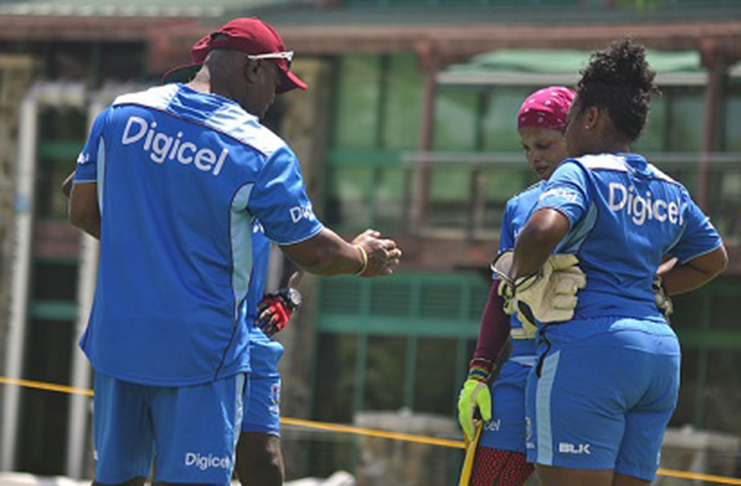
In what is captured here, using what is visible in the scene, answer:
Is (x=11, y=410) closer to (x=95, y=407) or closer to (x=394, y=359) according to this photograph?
(x=394, y=359)

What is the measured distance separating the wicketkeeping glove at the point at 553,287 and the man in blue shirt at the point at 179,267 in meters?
0.68

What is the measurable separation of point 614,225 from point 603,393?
505 millimetres

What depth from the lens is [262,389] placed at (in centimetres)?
541

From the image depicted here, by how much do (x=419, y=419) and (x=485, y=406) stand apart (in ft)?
44.8

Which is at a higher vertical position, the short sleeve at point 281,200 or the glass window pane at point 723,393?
the short sleeve at point 281,200

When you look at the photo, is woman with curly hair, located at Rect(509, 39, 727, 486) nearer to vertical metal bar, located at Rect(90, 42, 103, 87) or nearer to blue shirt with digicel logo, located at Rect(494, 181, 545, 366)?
blue shirt with digicel logo, located at Rect(494, 181, 545, 366)

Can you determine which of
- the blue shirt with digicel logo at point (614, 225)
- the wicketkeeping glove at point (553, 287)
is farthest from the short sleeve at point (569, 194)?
the wicketkeeping glove at point (553, 287)

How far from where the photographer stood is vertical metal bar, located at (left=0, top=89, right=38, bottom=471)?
21703 mm

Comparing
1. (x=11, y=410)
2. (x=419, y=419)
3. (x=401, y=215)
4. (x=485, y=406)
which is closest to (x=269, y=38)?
(x=485, y=406)

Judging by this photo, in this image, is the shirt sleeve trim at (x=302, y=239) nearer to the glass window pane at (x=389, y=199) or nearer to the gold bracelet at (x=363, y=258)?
the gold bracelet at (x=363, y=258)

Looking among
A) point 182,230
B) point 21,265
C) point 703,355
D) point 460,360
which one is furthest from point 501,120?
point 182,230

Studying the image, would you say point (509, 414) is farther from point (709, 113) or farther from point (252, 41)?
point (709, 113)

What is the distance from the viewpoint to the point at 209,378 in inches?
170

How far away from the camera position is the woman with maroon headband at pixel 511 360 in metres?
5.05
